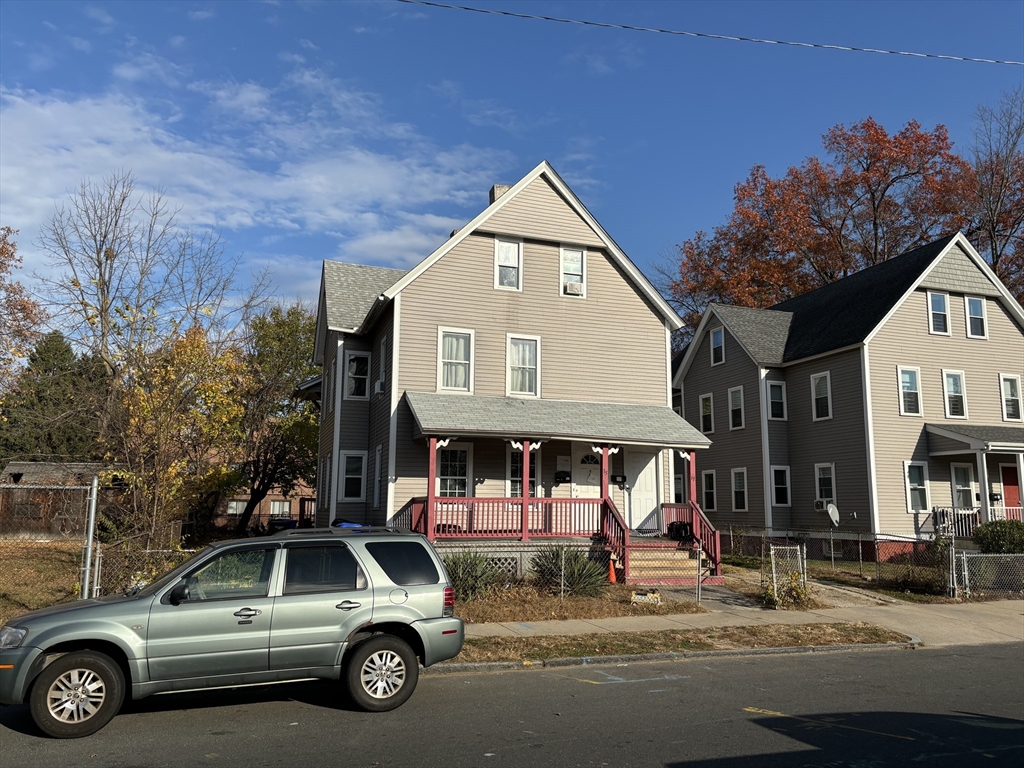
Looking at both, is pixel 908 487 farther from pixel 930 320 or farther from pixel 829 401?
pixel 930 320

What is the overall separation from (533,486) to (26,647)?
1427 cm

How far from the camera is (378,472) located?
2053cm

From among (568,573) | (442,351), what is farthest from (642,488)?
(442,351)

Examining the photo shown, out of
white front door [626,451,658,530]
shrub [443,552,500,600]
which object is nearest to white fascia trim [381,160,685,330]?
white front door [626,451,658,530]

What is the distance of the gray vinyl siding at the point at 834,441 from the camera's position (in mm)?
25609

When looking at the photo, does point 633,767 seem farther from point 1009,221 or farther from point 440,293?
point 1009,221

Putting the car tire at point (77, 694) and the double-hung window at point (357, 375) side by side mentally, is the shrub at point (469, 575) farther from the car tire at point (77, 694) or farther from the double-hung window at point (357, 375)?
the double-hung window at point (357, 375)

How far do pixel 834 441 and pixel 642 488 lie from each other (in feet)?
30.9

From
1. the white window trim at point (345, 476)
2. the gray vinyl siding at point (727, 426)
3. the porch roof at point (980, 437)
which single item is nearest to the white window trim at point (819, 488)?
the gray vinyl siding at point (727, 426)

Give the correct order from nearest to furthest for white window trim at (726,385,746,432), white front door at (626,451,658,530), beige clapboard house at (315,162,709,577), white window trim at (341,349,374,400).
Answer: beige clapboard house at (315,162,709,577)
white front door at (626,451,658,530)
white window trim at (341,349,374,400)
white window trim at (726,385,746,432)

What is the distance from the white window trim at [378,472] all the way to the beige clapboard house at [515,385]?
0.05 m

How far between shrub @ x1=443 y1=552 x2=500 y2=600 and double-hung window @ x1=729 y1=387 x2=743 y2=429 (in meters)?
17.1

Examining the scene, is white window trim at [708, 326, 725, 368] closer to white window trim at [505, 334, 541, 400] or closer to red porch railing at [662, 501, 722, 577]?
red porch railing at [662, 501, 722, 577]

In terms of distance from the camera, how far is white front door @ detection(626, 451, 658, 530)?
68.6ft
